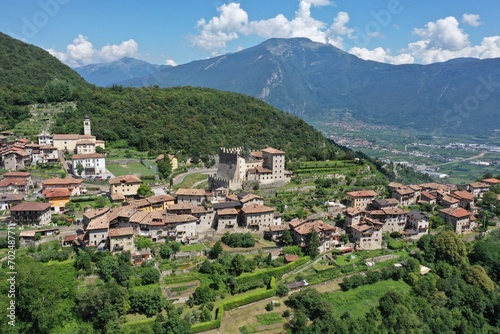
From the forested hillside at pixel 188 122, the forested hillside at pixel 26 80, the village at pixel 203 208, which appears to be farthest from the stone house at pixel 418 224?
the forested hillside at pixel 26 80

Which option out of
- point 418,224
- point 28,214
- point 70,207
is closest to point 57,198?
point 70,207

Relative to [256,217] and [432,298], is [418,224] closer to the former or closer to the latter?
[432,298]

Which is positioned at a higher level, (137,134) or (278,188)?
(137,134)

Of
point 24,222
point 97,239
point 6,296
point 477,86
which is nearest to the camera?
point 6,296

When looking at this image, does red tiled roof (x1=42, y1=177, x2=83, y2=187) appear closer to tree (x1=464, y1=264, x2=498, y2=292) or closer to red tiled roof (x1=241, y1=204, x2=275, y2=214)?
red tiled roof (x1=241, y1=204, x2=275, y2=214)

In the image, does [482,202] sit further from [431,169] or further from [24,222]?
[431,169]

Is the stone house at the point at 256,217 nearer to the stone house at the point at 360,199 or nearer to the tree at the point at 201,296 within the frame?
the tree at the point at 201,296

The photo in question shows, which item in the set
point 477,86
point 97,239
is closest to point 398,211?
point 97,239
